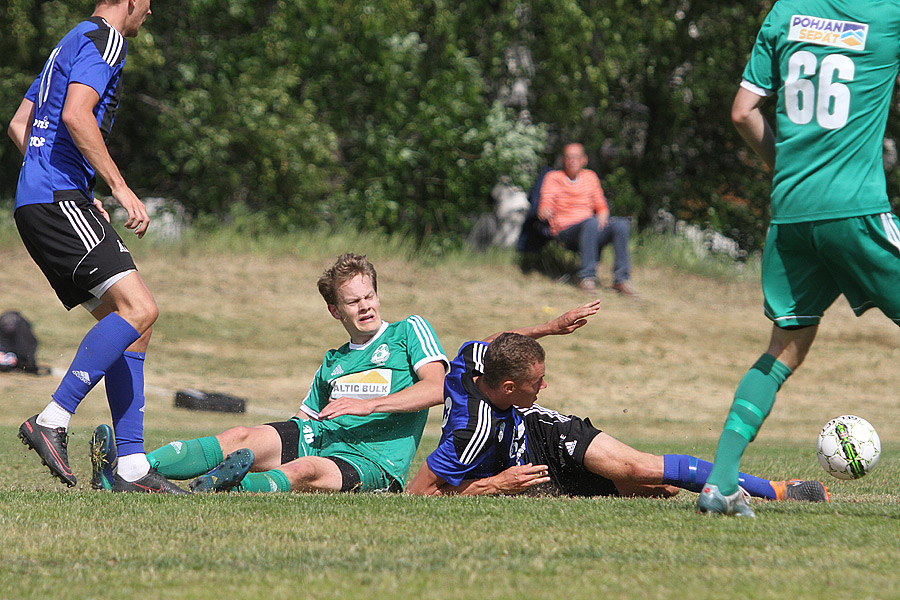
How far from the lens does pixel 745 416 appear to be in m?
4.55

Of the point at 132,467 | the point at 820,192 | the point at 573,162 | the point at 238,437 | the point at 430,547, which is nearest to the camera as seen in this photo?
the point at 430,547

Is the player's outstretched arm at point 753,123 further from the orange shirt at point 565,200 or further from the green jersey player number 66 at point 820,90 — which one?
the orange shirt at point 565,200

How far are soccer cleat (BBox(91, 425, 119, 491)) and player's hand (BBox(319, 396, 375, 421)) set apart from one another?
105 cm

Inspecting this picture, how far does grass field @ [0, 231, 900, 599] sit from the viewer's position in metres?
3.43

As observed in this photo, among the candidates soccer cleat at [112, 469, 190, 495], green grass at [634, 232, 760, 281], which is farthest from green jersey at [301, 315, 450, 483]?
green grass at [634, 232, 760, 281]

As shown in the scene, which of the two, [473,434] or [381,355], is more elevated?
[381,355]

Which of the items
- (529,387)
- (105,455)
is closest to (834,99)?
(529,387)

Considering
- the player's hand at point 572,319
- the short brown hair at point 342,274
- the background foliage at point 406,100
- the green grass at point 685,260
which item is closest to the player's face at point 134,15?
the short brown hair at point 342,274

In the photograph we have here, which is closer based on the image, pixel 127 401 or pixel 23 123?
pixel 127 401

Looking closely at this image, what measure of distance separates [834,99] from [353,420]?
122 inches

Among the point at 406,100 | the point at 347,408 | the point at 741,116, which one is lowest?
the point at 347,408

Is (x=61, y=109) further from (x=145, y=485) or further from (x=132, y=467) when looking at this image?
(x=145, y=485)

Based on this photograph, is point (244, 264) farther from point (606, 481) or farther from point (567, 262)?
point (606, 481)

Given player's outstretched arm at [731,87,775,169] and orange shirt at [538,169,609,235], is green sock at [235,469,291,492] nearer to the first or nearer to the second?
player's outstretched arm at [731,87,775,169]
